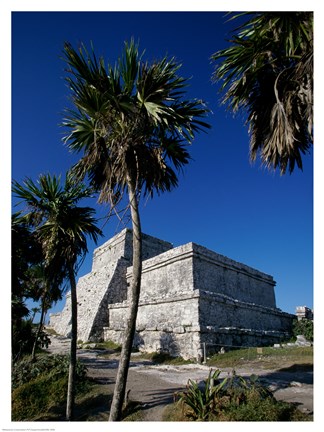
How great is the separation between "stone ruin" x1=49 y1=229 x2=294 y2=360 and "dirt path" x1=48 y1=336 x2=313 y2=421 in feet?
5.95

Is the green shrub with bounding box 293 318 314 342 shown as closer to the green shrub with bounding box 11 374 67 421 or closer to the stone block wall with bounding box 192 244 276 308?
the stone block wall with bounding box 192 244 276 308

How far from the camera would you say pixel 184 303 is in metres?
13.1

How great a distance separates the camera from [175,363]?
11.5 meters

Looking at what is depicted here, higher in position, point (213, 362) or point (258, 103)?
point (258, 103)

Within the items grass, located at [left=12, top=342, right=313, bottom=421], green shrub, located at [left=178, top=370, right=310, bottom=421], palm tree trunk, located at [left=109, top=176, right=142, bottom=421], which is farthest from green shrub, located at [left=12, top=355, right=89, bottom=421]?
green shrub, located at [left=178, top=370, right=310, bottom=421]

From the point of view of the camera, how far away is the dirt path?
227 inches

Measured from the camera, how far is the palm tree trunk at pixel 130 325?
457 cm

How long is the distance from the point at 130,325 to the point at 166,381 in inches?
171
